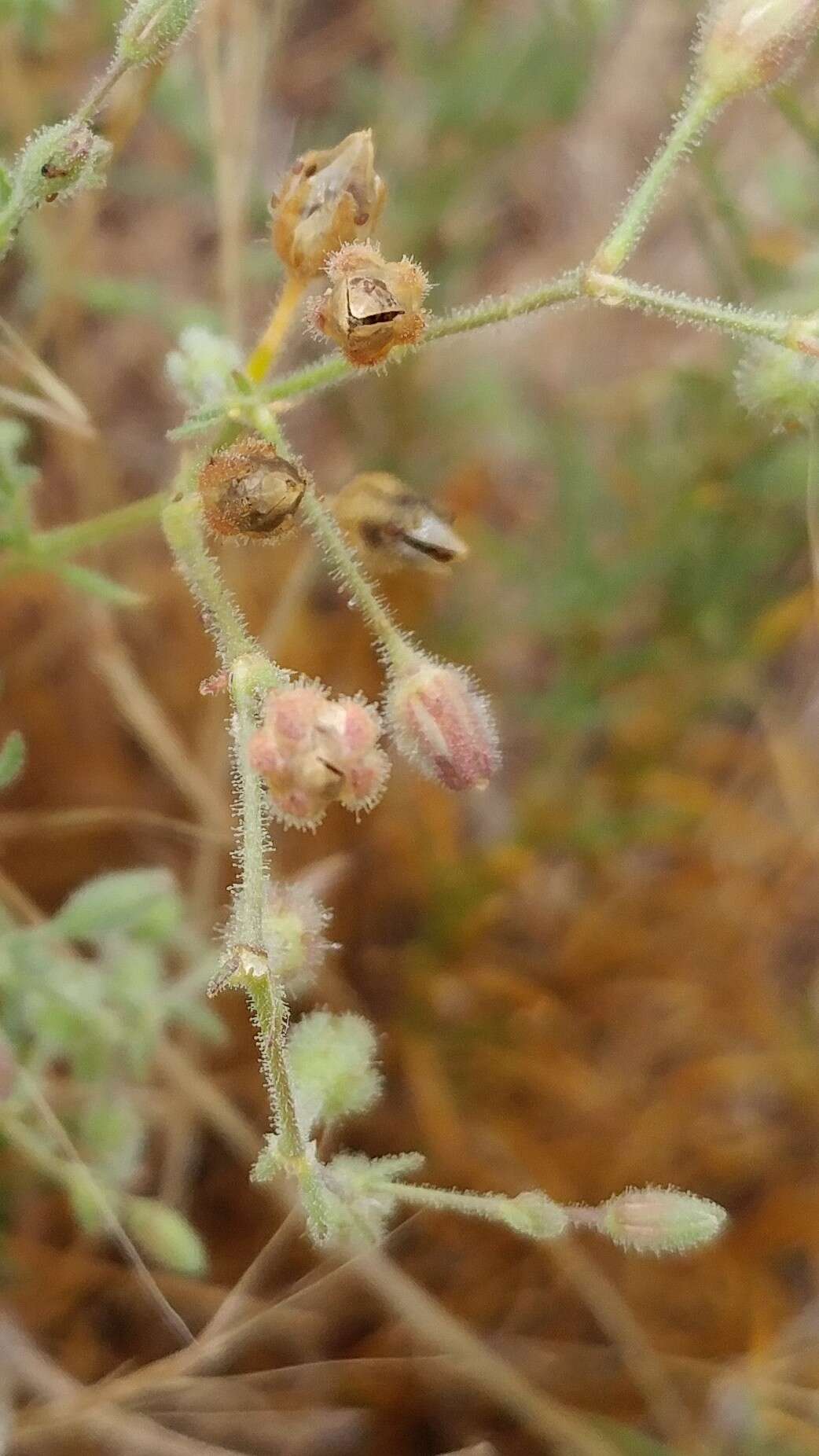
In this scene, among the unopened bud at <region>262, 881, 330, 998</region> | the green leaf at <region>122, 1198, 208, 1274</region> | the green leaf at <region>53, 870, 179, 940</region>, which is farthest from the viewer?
the green leaf at <region>53, 870, 179, 940</region>

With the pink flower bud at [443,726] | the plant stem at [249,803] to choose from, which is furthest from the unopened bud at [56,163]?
the pink flower bud at [443,726]

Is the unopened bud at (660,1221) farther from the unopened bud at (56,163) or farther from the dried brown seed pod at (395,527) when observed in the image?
the unopened bud at (56,163)

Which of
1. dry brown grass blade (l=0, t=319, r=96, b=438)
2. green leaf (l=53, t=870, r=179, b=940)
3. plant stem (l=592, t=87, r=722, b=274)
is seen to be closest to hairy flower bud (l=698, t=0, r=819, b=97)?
plant stem (l=592, t=87, r=722, b=274)

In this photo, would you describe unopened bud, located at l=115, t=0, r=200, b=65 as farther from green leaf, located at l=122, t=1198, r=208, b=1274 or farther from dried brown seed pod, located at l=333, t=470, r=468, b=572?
green leaf, located at l=122, t=1198, r=208, b=1274

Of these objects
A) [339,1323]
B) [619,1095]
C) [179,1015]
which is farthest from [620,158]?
[339,1323]

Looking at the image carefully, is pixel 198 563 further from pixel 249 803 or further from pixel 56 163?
pixel 56 163

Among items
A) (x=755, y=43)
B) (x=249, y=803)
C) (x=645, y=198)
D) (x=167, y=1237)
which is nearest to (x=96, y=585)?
(x=249, y=803)
